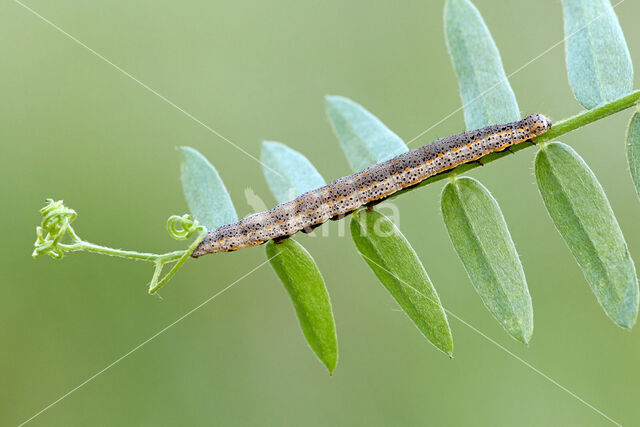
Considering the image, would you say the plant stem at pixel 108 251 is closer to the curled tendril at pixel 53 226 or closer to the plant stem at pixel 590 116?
the curled tendril at pixel 53 226

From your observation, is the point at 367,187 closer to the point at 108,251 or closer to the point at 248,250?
the point at 108,251

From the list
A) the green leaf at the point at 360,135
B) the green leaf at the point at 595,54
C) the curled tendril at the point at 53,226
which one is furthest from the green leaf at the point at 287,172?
the green leaf at the point at 595,54

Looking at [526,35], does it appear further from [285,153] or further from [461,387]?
[285,153]

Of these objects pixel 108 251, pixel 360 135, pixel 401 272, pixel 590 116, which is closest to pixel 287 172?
pixel 360 135

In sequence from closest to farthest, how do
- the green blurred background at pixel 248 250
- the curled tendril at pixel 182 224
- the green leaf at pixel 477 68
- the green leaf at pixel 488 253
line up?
the green leaf at pixel 488 253, the curled tendril at pixel 182 224, the green leaf at pixel 477 68, the green blurred background at pixel 248 250

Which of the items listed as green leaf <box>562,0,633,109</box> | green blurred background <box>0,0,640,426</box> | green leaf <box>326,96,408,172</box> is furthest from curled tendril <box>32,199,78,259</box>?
green blurred background <box>0,0,640,426</box>

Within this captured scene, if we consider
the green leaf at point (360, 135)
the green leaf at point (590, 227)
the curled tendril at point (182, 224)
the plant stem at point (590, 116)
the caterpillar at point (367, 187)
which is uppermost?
the green leaf at point (360, 135)

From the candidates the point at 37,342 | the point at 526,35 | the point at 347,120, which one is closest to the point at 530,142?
the point at 347,120
